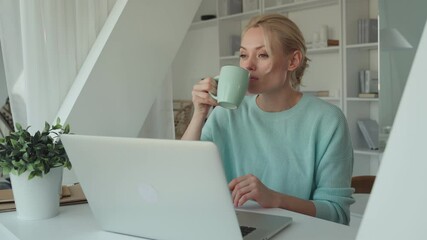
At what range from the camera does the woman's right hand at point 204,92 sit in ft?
4.15

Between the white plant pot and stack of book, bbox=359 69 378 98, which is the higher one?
stack of book, bbox=359 69 378 98

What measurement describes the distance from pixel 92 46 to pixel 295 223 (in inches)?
44.6

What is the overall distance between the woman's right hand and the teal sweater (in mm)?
157

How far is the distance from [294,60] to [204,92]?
337mm

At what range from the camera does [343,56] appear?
11.2 feet

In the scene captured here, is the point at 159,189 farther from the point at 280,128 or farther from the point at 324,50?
the point at 324,50

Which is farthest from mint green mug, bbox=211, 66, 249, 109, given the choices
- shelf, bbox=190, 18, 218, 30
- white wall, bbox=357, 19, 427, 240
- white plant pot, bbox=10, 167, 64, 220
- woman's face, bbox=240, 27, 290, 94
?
shelf, bbox=190, 18, 218, 30

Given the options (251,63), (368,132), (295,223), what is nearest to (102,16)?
(251,63)

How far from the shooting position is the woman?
1.32 meters

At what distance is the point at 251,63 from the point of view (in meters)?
1.35

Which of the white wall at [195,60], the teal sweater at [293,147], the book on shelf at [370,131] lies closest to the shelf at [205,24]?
the white wall at [195,60]

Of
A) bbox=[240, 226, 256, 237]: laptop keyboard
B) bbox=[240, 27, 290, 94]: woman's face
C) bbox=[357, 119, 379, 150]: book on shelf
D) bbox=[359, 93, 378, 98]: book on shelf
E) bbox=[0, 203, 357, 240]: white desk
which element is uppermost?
bbox=[240, 27, 290, 94]: woman's face

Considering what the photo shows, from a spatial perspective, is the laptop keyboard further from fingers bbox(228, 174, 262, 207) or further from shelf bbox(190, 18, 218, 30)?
shelf bbox(190, 18, 218, 30)

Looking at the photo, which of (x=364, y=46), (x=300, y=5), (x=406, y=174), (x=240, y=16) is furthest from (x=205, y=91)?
(x=240, y=16)
